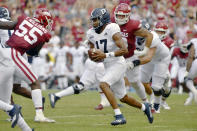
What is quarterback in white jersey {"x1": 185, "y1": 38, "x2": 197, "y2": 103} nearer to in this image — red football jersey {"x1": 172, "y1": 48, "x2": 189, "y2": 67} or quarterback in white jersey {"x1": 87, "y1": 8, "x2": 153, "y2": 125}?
red football jersey {"x1": 172, "y1": 48, "x2": 189, "y2": 67}

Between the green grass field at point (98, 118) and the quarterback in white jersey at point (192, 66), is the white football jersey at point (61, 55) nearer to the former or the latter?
the green grass field at point (98, 118)

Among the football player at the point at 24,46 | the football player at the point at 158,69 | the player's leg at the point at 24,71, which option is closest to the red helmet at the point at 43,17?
the football player at the point at 24,46

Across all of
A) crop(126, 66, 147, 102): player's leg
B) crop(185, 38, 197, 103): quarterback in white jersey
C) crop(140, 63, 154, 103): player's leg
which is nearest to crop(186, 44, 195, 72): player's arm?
crop(185, 38, 197, 103): quarterback in white jersey

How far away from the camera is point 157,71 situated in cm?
982

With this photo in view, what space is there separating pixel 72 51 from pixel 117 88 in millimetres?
10566

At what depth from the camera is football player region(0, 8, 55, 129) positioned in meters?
6.75

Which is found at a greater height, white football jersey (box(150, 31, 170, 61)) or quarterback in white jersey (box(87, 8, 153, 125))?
quarterback in white jersey (box(87, 8, 153, 125))

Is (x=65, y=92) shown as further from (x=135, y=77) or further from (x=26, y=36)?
(x=26, y=36)

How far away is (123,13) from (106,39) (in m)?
1.04

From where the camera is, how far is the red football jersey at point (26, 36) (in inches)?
277

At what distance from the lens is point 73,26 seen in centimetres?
1920

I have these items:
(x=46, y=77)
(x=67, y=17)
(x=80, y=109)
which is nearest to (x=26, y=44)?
(x=80, y=109)

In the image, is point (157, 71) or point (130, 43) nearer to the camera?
point (130, 43)

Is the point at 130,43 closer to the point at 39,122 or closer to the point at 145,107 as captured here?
the point at 145,107
